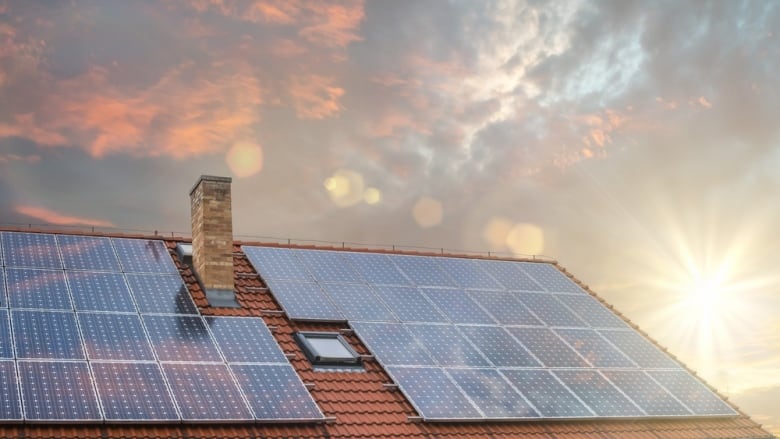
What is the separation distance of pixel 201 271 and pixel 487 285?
28.7ft

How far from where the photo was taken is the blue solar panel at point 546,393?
22.3 m

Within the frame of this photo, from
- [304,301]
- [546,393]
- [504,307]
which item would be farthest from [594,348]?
[304,301]

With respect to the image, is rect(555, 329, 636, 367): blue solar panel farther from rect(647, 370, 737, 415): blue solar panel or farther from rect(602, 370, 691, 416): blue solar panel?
rect(647, 370, 737, 415): blue solar panel

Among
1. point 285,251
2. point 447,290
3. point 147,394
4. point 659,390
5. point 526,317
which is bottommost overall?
point 659,390

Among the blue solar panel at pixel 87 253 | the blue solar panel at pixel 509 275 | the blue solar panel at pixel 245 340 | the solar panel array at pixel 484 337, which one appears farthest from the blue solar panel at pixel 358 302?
the blue solar panel at pixel 87 253

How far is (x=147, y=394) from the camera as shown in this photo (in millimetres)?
18141

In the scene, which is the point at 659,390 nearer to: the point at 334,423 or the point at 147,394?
the point at 334,423

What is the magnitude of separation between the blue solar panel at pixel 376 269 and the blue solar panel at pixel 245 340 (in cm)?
493

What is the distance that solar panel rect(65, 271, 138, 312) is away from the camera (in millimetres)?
21016

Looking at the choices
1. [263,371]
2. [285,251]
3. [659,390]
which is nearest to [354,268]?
[285,251]

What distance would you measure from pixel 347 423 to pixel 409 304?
611 centimetres

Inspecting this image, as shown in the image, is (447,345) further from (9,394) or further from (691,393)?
(9,394)

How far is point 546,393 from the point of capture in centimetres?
2286

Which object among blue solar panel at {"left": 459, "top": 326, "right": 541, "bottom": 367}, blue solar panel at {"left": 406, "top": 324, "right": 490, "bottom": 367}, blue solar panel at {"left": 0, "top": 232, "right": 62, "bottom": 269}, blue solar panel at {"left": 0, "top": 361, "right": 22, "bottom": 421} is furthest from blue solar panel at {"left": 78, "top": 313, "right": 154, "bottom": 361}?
blue solar panel at {"left": 459, "top": 326, "right": 541, "bottom": 367}
